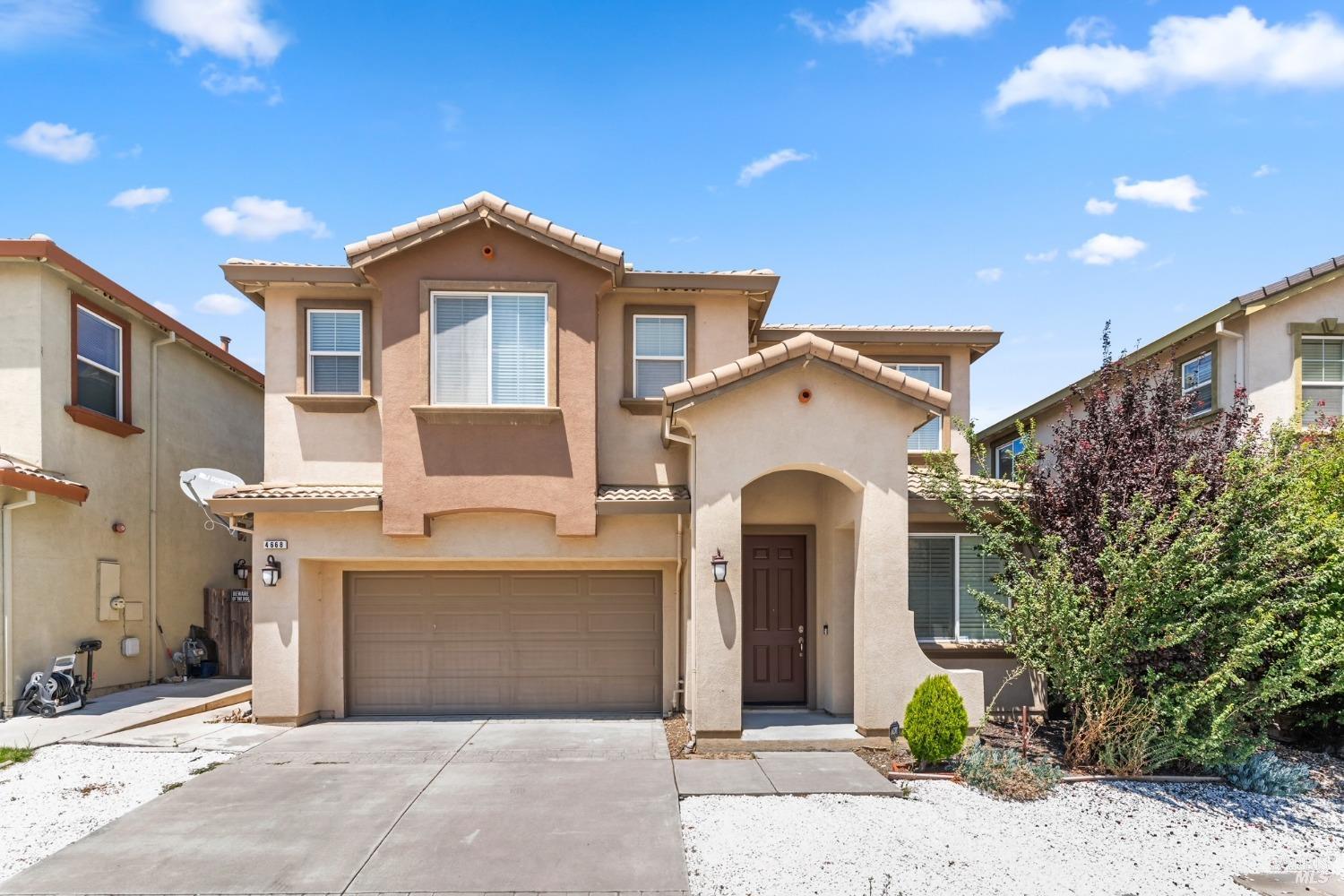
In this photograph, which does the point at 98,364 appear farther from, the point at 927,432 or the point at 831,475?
the point at 927,432

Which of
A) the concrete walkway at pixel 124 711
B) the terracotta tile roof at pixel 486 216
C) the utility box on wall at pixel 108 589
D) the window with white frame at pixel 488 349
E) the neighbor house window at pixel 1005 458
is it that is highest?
the terracotta tile roof at pixel 486 216

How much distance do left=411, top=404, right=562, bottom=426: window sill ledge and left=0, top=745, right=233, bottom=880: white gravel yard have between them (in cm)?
475

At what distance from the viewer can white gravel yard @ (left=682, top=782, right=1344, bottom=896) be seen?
241 inches

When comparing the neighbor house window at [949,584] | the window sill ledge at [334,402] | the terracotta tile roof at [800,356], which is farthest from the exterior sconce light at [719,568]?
the window sill ledge at [334,402]

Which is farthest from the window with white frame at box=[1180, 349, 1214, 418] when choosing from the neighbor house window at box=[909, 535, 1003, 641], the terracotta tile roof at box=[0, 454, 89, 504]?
the terracotta tile roof at box=[0, 454, 89, 504]

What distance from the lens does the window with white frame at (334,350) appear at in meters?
11.5

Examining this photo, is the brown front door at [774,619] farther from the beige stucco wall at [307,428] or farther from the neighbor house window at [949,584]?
the beige stucco wall at [307,428]

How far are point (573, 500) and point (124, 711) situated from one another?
23.5 feet

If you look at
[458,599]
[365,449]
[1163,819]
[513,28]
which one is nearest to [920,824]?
Result: [1163,819]

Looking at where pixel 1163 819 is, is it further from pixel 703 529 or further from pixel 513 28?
pixel 513 28

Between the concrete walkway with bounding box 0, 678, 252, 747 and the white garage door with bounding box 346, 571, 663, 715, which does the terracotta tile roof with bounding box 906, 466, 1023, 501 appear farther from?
the concrete walkway with bounding box 0, 678, 252, 747

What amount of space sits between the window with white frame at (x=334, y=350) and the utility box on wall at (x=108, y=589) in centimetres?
478

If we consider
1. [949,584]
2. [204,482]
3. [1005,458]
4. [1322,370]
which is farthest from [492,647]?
[1005,458]

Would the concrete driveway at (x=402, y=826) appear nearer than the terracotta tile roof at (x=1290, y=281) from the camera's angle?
Yes
